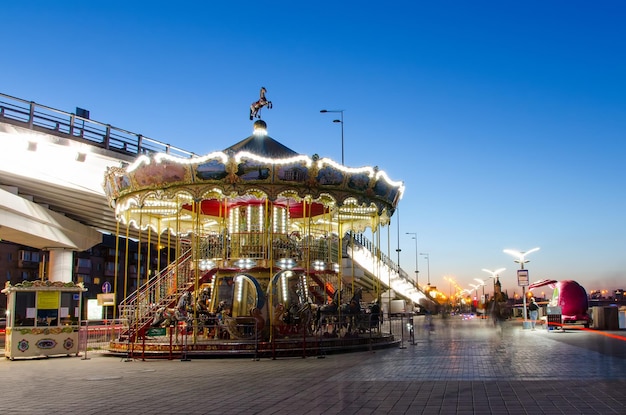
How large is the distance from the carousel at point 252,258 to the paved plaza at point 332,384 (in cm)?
174

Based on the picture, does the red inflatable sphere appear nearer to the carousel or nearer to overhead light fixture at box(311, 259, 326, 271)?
the carousel

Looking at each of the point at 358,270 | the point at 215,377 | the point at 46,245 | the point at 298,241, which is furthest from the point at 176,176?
the point at 358,270

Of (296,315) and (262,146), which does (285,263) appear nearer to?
(296,315)

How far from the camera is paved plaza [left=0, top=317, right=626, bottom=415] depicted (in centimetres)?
964

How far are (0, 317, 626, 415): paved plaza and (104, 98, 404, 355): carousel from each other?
1.74 m

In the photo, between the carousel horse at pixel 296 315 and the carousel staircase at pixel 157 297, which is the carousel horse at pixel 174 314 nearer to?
the carousel staircase at pixel 157 297

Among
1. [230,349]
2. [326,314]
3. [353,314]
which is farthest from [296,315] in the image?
[230,349]

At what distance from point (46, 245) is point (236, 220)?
19742mm

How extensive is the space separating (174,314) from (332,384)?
10.4 meters

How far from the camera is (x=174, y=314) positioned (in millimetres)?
21625

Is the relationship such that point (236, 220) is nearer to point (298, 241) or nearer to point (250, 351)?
point (298, 241)

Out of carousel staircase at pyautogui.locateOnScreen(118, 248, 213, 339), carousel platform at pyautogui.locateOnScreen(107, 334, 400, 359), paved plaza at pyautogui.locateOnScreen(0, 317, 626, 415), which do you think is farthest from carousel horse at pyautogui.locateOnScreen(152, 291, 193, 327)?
paved plaza at pyautogui.locateOnScreen(0, 317, 626, 415)

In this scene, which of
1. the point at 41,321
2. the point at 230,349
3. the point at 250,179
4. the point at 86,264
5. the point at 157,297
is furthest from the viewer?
the point at 86,264

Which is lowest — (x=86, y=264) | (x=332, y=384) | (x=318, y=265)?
(x=332, y=384)
